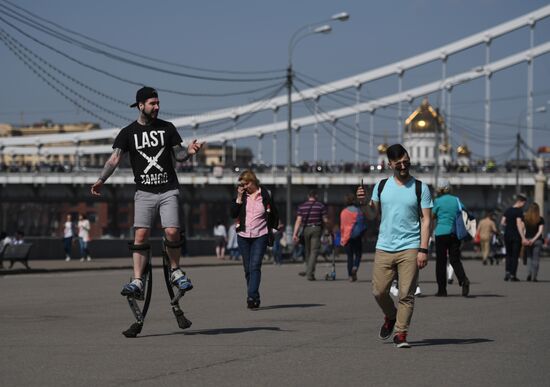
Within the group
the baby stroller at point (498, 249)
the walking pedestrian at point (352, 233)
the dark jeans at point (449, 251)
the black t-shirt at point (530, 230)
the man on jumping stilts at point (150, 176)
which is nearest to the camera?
the man on jumping stilts at point (150, 176)

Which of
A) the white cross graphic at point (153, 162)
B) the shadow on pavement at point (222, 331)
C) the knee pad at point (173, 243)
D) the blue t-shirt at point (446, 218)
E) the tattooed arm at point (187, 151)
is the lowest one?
the shadow on pavement at point (222, 331)

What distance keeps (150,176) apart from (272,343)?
1.82m

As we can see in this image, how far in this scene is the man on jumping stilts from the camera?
36.3ft

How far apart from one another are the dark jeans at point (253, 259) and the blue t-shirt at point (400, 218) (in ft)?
14.8

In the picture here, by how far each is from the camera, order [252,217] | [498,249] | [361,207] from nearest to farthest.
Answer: [361,207] < [252,217] < [498,249]

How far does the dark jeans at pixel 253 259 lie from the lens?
49.8 ft

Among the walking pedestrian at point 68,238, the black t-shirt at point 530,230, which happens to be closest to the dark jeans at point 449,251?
the black t-shirt at point 530,230

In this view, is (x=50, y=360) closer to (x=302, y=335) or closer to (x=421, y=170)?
(x=302, y=335)

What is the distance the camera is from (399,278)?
10.7m

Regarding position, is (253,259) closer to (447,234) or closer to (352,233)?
(447,234)

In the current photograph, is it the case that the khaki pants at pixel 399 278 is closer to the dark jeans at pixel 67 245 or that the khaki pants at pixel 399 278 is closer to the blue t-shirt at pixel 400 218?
the blue t-shirt at pixel 400 218

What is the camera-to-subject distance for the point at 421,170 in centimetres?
9569

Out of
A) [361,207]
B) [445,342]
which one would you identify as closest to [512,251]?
[361,207]

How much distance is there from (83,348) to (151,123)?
2.29 metres
